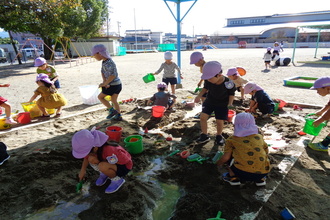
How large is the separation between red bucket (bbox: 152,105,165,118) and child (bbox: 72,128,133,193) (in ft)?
7.56

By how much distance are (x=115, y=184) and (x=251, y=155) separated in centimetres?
152

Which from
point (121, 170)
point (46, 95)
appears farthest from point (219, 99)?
point (46, 95)

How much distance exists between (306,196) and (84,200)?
2368 mm

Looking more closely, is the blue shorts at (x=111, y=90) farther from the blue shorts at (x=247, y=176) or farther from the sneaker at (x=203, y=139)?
the blue shorts at (x=247, y=176)

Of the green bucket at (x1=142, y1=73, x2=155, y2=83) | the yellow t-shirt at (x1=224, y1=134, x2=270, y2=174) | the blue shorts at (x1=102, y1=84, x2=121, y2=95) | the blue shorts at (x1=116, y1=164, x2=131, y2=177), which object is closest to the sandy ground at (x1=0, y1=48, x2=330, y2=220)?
the blue shorts at (x1=116, y1=164, x2=131, y2=177)

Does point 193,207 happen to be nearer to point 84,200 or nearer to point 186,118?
point 84,200

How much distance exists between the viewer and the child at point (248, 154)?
2.45 meters

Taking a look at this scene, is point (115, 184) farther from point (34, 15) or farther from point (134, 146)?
point (34, 15)

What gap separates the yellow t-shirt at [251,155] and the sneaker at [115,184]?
1307mm

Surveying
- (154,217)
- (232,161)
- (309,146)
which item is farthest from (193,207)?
(309,146)

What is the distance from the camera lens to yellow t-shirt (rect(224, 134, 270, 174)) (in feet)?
8.01

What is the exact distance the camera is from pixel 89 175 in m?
2.92

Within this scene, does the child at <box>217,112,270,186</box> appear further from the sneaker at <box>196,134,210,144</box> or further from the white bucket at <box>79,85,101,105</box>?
the white bucket at <box>79,85,101,105</box>

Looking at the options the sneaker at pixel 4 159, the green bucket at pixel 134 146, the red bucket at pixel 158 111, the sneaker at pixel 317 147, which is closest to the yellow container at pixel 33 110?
the sneaker at pixel 4 159
